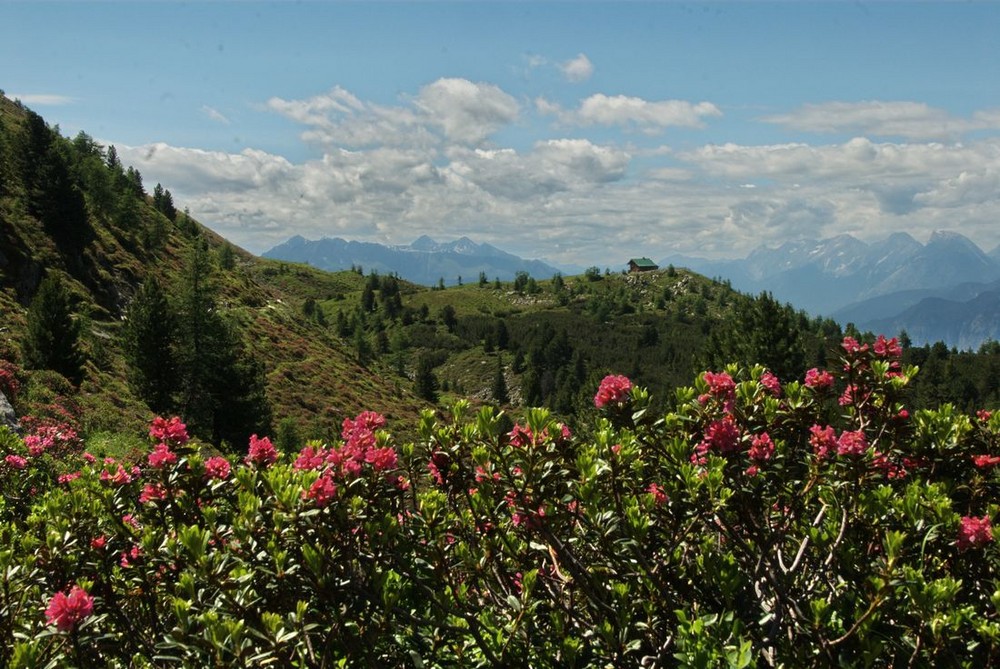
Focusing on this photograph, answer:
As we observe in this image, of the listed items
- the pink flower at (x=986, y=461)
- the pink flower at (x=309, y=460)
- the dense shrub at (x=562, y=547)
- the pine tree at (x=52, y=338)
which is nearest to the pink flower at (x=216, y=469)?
the dense shrub at (x=562, y=547)

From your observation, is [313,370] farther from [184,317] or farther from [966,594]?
[966,594]

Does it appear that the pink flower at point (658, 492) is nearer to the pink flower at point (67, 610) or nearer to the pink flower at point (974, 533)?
the pink flower at point (974, 533)

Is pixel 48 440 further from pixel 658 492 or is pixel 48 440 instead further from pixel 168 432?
pixel 658 492

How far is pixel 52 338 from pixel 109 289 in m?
31.1

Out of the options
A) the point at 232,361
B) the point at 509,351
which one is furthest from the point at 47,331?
the point at 509,351

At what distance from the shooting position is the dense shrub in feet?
9.99

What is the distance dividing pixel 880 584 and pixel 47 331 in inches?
1413

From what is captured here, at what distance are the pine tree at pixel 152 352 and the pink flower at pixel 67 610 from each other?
3611 centimetres

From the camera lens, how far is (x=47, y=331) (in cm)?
2914

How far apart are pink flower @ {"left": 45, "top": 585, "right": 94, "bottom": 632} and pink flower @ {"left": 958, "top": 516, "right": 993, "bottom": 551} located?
185 inches

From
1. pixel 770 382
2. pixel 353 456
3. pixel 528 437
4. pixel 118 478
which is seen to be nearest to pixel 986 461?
pixel 770 382

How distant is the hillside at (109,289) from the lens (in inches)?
1385

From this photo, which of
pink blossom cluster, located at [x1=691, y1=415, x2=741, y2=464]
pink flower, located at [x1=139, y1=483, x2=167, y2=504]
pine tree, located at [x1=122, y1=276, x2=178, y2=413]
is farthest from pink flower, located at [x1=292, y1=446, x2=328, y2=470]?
pine tree, located at [x1=122, y1=276, x2=178, y2=413]

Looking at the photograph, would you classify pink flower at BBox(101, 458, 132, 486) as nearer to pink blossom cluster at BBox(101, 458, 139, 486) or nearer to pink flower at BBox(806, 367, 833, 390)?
pink blossom cluster at BBox(101, 458, 139, 486)
